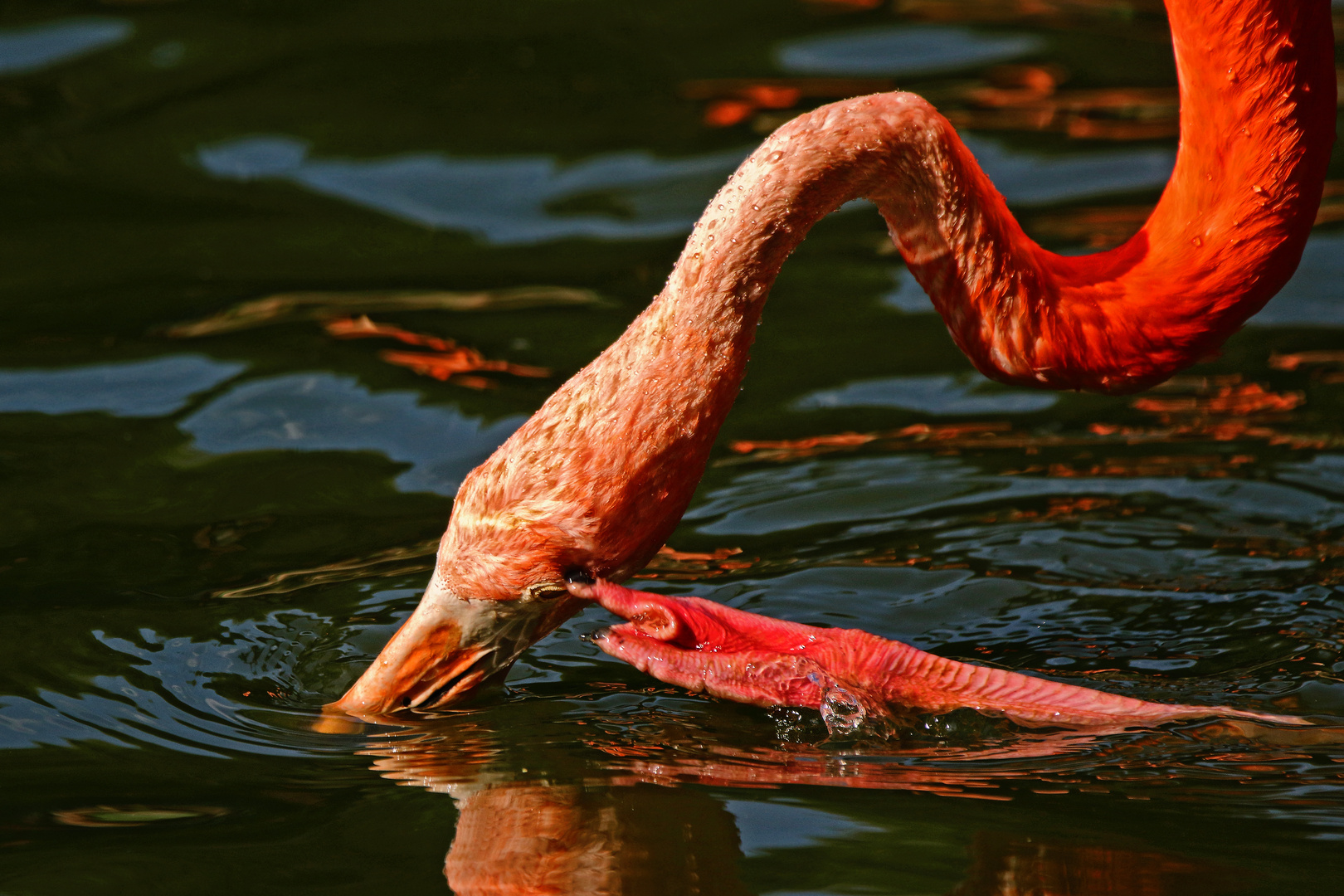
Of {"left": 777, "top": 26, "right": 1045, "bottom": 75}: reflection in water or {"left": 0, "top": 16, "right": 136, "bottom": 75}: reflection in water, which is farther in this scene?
{"left": 777, "top": 26, "right": 1045, "bottom": 75}: reflection in water

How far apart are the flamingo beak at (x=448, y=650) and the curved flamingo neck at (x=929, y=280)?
6cm

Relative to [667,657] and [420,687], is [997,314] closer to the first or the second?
[667,657]

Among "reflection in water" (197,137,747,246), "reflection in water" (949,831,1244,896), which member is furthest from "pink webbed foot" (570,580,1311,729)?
"reflection in water" (197,137,747,246)

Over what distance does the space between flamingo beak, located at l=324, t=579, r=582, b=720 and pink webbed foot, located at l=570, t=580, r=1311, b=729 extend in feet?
0.62

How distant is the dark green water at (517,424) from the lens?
3152mm

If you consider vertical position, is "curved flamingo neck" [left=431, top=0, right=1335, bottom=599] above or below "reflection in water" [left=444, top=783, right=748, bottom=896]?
above

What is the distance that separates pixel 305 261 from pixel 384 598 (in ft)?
10.7

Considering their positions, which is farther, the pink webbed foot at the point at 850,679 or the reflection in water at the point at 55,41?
the reflection in water at the point at 55,41

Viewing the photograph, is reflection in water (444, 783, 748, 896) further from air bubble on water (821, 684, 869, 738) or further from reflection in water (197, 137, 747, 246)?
reflection in water (197, 137, 747, 246)

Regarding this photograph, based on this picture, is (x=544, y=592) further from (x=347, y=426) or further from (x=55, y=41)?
(x=55, y=41)

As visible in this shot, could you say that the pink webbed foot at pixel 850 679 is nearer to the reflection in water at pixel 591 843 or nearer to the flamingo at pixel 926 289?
the flamingo at pixel 926 289

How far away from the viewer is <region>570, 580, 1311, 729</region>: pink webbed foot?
3535mm

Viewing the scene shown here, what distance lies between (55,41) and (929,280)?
6.99 metres

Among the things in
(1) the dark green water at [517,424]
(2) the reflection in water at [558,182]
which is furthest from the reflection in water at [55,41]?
(2) the reflection in water at [558,182]
